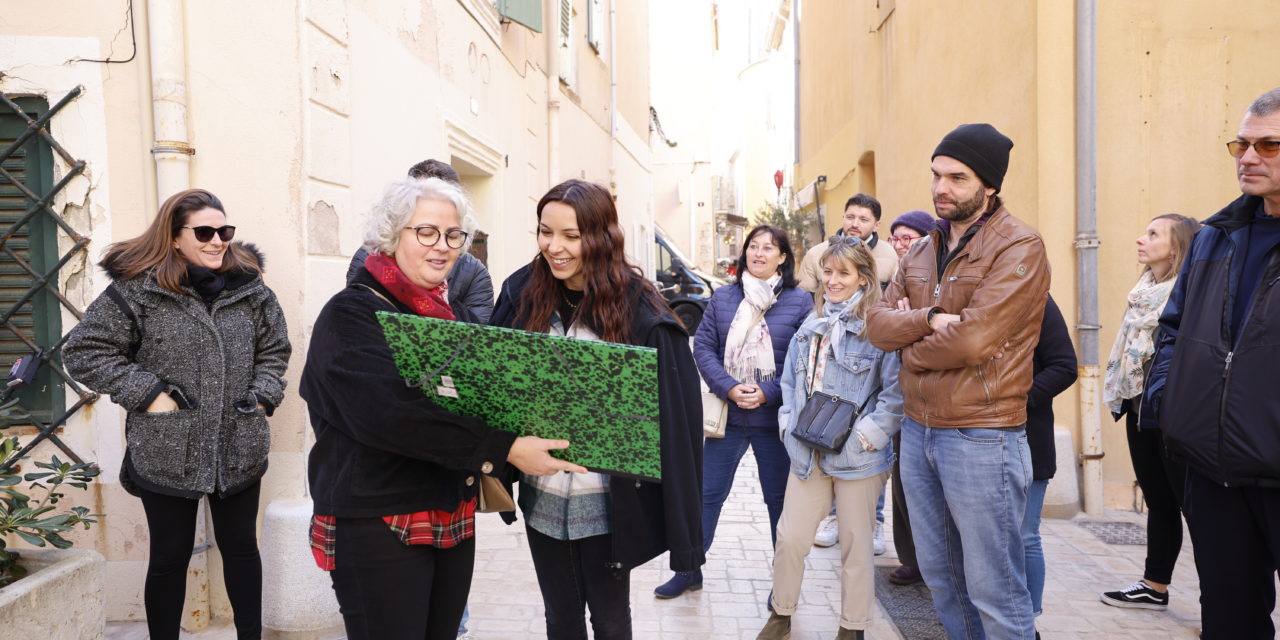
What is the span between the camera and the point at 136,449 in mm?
3273

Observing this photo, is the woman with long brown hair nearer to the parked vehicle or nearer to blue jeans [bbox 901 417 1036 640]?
blue jeans [bbox 901 417 1036 640]

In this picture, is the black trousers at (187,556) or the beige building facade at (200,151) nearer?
the black trousers at (187,556)

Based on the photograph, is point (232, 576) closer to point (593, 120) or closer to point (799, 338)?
point (799, 338)

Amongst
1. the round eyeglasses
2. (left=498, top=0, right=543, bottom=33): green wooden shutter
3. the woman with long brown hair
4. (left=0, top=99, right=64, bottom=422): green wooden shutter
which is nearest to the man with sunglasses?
the woman with long brown hair

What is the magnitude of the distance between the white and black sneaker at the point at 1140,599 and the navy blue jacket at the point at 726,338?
6.36 feet

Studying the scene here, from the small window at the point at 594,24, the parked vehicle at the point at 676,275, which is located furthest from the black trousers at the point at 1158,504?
the parked vehicle at the point at 676,275

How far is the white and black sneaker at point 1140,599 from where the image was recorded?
429 cm

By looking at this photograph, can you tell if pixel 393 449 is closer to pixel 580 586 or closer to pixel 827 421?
pixel 580 586

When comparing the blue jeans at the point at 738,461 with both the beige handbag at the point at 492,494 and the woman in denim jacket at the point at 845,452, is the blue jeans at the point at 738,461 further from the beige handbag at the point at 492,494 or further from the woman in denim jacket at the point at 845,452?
the beige handbag at the point at 492,494

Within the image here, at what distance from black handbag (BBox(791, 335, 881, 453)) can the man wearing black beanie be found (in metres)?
0.55

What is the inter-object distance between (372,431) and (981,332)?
1.95 m

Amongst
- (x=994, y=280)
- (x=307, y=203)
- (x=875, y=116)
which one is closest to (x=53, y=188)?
(x=307, y=203)

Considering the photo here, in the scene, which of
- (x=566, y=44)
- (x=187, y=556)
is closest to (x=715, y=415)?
(x=187, y=556)

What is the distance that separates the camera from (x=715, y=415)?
441cm
